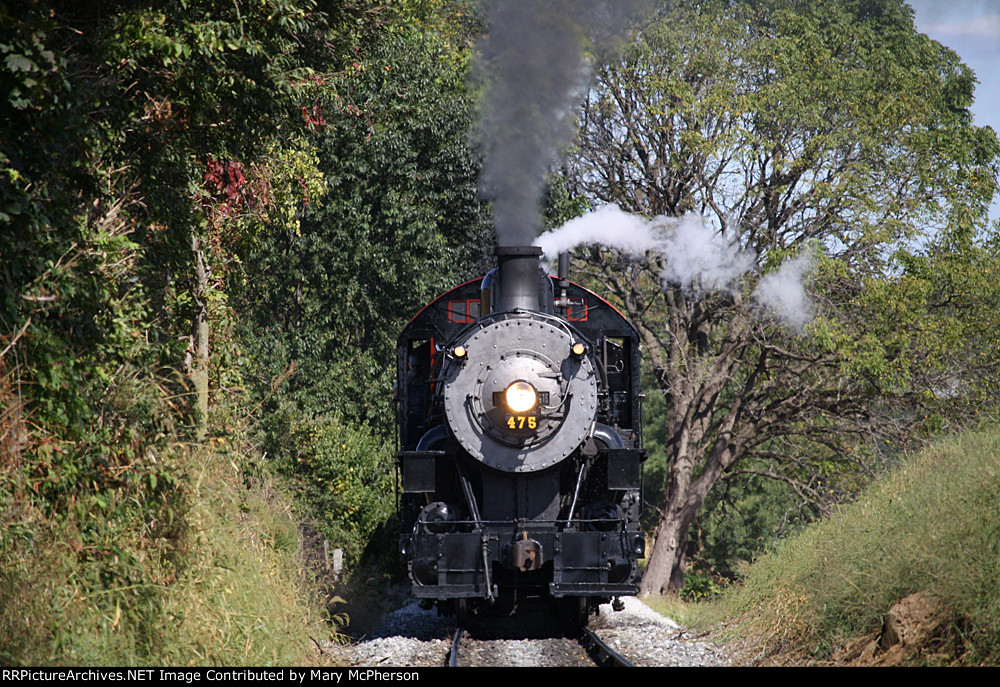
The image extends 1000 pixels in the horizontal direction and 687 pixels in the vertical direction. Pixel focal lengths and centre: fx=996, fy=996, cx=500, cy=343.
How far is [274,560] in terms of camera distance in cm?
931

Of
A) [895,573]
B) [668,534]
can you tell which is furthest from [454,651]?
[668,534]

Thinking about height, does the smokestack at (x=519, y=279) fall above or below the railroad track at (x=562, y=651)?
above

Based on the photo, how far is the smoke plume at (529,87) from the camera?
12500 mm

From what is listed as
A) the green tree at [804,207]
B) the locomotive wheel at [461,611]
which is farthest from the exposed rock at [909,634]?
the green tree at [804,207]

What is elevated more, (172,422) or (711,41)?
(711,41)

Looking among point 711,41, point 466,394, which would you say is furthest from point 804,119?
point 466,394

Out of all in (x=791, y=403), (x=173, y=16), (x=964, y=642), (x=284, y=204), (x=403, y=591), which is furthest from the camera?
(x=791, y=403)

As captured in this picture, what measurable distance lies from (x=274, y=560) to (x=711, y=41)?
1453cm

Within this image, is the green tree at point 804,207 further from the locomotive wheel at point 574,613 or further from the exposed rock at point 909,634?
the exposed rock at point 909,634

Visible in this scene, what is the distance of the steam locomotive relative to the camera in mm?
9250

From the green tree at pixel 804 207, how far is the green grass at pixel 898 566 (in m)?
8.82

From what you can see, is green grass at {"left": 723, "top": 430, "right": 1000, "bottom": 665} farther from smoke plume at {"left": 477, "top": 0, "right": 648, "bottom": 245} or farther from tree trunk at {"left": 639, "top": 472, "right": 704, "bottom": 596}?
tree trunk at {"left": 639, "top": 472, "right": 704, "bottom": 596}

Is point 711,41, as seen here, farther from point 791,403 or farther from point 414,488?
point 414,488

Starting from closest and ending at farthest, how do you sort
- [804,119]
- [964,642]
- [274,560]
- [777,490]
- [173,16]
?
[964,642]
[173,16]
[274,560]
[804,119]
[777,490]
